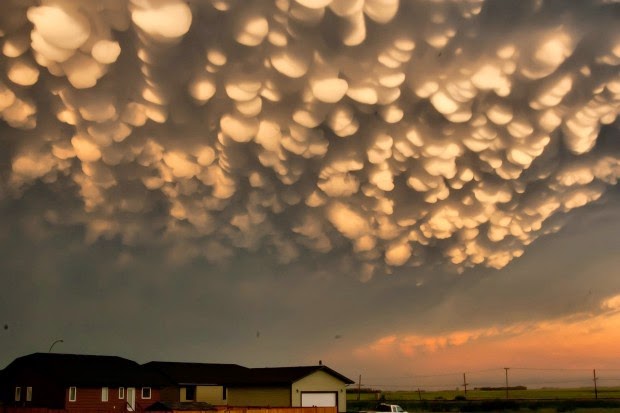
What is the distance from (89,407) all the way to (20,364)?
868 centimetres

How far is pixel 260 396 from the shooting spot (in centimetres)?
6538

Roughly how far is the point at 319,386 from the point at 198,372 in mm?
12527

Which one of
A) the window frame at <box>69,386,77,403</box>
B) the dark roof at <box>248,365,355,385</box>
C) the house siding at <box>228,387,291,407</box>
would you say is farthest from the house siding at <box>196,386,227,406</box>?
the window frame at <box>69,386,77,403</box>

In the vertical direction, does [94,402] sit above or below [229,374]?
below

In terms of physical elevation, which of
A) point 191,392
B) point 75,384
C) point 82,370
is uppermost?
point 82,370

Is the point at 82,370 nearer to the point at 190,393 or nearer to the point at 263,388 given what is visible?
the point at 190,393

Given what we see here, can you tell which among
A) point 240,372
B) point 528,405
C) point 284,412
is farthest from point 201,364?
point 528,405

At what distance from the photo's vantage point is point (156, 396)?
59.9 meters

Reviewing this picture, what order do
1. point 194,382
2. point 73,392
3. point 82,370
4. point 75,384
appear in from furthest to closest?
point 194,382 → point 82,370 → point 73,392 → point 75,384

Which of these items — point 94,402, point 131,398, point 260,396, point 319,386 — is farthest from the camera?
point 260,396

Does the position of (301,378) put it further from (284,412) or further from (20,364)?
(20,364)

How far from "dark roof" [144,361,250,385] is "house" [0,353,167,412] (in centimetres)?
325

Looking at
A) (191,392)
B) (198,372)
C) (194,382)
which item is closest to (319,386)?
(194,382)

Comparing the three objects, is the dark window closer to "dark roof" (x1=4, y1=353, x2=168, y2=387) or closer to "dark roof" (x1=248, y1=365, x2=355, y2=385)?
"dark roof" (x1=4, y1=353, x2=168, y2=387)
